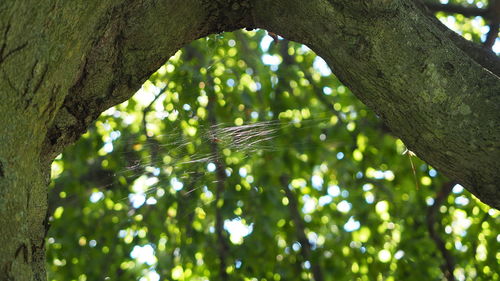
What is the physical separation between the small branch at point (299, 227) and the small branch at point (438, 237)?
749 mm

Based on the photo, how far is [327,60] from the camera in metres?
1.58

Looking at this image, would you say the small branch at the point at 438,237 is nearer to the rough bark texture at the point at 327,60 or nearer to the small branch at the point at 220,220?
the small branch at the point at 220,220

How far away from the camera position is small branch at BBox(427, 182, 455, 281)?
13.1ft

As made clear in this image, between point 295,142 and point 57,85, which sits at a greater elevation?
point 57,85

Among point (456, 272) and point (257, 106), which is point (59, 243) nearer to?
point (257, 106)

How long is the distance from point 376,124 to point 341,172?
0.40 metres

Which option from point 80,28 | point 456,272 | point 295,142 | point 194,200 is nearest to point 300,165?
point 295,142

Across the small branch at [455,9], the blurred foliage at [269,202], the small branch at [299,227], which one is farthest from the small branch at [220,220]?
the small branch at [455,9]

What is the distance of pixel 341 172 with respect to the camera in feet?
14.5

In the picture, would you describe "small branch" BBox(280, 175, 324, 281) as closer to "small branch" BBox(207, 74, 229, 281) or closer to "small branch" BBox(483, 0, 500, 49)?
"small branch" BBox(207, 74, 229, 281)

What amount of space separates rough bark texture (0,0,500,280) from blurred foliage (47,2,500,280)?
2.04 metres

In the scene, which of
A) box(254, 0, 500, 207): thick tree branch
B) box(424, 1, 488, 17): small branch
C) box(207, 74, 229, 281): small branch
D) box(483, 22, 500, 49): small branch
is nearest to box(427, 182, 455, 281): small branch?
box(207, 74, 229, 281): small branch

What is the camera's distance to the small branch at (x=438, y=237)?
401 centimetres

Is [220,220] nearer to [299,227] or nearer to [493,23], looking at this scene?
[299,227]
